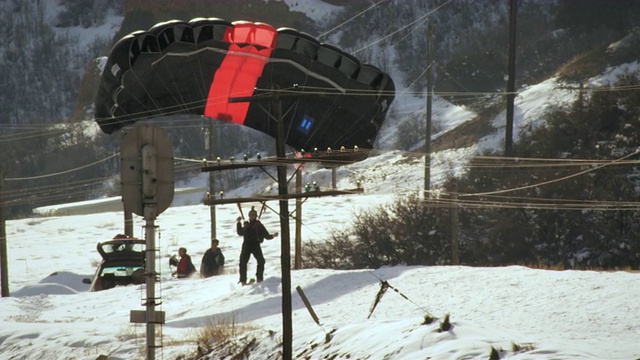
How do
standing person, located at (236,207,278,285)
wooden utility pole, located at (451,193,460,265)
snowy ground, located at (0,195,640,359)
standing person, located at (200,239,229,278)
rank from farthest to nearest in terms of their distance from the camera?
wooden utility pole, located at (451,193,460,265) < standing person, located at (200,239,229,278) < standing person, located at (236,207,278,285) < snowy ground, located at (0,195,640,359)

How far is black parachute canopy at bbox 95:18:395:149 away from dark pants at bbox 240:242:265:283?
2137 mm

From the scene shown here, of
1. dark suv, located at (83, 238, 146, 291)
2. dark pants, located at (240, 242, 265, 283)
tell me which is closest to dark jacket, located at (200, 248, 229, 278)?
dark suv, located at (83, 238, 146, 291)

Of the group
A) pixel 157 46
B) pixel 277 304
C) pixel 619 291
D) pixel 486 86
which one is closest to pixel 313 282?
pixel 277 304

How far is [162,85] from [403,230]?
10.6 meters

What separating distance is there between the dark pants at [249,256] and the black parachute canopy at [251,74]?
2137 millimetres

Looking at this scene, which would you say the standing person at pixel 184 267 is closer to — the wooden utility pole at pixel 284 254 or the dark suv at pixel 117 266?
the dark suv at pixel 117 266

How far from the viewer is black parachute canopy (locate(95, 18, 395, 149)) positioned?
22.0 metres

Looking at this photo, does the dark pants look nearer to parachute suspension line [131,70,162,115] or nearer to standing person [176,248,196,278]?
parachute suspension line [131,70,162,115]

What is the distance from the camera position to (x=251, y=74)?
22.8 meters

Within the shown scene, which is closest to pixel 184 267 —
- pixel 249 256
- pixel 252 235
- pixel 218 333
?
pixel 249 256

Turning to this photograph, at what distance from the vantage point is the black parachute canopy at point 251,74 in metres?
22.0

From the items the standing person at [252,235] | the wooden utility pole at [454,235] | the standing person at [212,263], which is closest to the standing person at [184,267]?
the standing person at [212,263]

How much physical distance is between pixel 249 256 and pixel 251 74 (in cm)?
357

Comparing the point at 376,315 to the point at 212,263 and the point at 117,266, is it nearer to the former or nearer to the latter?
the point at 212,263
